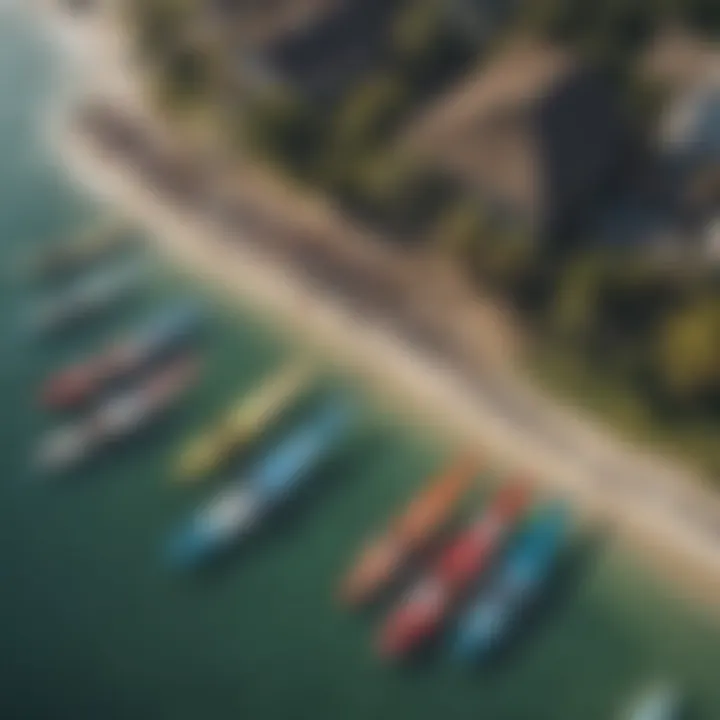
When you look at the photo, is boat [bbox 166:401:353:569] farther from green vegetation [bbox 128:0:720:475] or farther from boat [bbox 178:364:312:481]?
green vegetation [bbox 128:0:720:475]

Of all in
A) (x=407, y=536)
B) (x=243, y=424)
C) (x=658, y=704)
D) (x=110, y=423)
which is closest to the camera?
(x=658, y=704)

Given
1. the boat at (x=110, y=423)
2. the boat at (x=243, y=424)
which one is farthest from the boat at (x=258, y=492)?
the boat at (x=110, y=423)

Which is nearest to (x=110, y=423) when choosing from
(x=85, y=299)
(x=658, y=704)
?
(x=85, y=299)

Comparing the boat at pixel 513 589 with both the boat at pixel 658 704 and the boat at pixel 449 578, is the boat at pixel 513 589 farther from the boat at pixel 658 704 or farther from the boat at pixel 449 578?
the boat at pixel 658 704

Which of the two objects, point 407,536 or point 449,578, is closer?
point 449,578

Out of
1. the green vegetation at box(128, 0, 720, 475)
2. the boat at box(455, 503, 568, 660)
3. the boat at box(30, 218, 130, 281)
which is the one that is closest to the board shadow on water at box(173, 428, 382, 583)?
the boat at box(455, 503, 568, 660)

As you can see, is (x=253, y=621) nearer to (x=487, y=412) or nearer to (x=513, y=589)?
(x=513, y=589)
